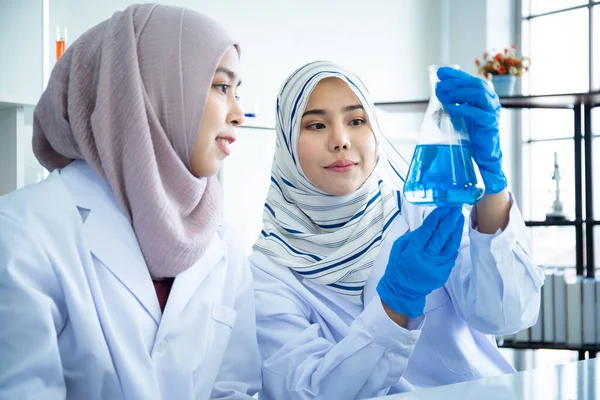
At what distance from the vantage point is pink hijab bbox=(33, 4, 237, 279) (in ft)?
4.54

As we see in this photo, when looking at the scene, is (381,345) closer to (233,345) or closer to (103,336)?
(233,345)

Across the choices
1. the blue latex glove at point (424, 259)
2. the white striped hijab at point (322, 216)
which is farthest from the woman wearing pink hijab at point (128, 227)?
the blue latex glove at point (424, 259)

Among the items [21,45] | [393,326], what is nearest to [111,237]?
[393,326]

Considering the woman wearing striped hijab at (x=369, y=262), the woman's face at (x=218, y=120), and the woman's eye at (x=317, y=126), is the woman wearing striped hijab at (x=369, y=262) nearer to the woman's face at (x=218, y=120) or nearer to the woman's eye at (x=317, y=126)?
the woman's eye at (x=317, y=126)

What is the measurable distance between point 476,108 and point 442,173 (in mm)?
258

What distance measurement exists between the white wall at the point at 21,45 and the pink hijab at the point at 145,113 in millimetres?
1354

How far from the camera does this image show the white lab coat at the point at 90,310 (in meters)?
1.16

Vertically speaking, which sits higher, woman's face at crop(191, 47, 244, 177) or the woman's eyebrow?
the woman's eyebrow

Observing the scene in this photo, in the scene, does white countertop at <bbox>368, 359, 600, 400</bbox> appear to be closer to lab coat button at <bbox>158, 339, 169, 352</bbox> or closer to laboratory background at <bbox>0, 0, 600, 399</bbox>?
lab coat button at <bbox>158, 339, 169, 352</bbox>

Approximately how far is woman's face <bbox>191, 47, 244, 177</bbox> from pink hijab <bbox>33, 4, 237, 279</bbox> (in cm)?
3

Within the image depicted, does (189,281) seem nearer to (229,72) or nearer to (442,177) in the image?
(229,72)

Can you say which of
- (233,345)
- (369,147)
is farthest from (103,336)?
(369,147)

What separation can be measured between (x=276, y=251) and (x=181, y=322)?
1.63ft

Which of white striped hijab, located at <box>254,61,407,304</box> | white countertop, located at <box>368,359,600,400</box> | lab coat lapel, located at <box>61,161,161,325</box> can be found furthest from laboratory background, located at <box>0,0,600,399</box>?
white countertop, located at <box>368,359,600,400</box>
